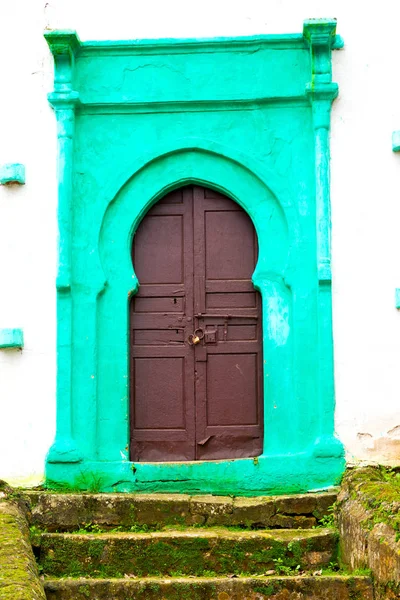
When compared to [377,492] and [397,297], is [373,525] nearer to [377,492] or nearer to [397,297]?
[377,492]

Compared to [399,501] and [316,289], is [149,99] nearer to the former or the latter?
[316,289]

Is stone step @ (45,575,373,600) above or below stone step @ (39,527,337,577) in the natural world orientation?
below

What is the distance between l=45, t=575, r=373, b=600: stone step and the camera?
5.47 meters

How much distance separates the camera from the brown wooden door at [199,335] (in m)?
7.30

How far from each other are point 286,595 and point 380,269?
2898 millimetres

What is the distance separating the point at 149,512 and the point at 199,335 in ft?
5.20

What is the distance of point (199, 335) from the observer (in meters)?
7.35

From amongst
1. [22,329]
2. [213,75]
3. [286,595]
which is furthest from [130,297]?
[286,595]

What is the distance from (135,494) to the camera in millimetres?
6789

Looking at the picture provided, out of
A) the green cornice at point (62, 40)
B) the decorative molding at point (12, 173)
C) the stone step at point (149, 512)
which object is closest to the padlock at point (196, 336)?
the stone step at point (149, 512)

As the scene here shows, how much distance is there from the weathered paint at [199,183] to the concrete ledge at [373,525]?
1.52 feet

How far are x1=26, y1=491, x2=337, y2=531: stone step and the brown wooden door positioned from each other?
2.48ft

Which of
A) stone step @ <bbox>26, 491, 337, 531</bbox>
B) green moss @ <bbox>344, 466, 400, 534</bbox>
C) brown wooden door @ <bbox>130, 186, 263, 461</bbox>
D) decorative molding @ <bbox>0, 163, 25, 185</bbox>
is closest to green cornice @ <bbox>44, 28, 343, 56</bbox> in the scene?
decorative molding @ <bbox>0, 163, 25, 185</bbox>

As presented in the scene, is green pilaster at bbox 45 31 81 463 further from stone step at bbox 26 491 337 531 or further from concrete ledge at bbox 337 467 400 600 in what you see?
concrete ledge at bbox 337 467 400 600
